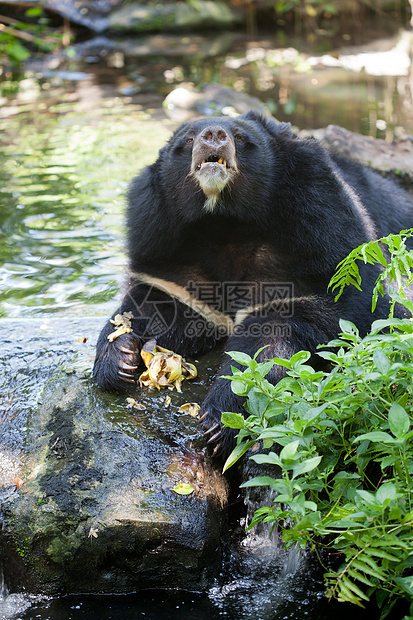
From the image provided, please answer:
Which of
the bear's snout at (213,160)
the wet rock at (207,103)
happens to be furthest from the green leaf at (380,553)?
the wet rock at (207,103)

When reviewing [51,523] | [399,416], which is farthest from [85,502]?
[399,416]

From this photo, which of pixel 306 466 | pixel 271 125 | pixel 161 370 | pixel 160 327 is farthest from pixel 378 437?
pixel 271 125

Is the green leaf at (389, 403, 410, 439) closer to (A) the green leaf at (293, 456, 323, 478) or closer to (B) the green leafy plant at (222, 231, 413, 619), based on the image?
(B) the green leafy plant at (222, 231, 413, 619)

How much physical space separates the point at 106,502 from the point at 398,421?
1.27 meters

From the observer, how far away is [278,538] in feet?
9.47

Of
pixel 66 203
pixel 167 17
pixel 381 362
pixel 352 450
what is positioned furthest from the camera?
pixel 167 17

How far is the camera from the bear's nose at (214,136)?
10.4 ft

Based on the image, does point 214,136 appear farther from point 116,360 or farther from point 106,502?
point 106,502

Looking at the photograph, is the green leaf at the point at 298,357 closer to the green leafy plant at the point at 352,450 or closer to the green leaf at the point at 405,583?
the green leafy plant at the point at 352,450

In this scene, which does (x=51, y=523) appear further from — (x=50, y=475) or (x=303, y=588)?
(x=303, y=588)

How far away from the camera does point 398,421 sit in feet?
6.88

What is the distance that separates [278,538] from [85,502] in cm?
82

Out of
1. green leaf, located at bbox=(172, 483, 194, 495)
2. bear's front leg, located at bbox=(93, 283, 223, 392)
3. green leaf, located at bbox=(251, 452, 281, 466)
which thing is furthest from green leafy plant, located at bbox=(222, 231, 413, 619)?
bear's front leg, located at bbox=(93, 283, 223, 392)

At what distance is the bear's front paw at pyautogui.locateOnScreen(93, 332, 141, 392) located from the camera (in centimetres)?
328
